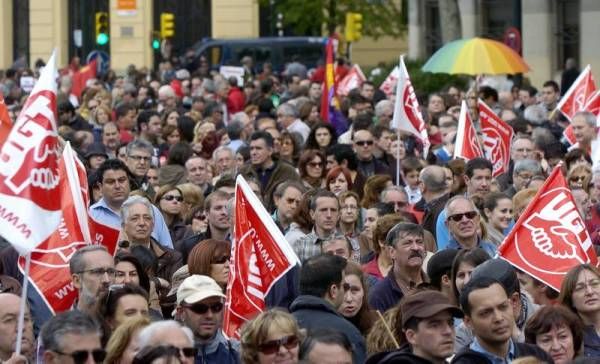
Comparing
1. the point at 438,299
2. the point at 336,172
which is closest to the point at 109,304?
the point at 438,299

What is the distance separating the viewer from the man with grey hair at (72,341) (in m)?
8.59

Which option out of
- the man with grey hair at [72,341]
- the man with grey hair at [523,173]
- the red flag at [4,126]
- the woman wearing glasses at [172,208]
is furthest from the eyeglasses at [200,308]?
the man with grey hair at [523,173]

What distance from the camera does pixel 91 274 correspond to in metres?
11.2

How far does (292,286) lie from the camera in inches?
467

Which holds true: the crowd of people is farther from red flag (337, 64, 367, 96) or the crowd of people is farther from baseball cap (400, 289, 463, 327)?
red flag (337, 64, 367, 96)

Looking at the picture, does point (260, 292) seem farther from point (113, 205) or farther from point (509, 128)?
point (509, 128)

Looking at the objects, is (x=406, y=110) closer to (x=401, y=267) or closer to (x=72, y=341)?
(x=401, y=267)

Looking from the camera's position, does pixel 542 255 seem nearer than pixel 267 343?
No

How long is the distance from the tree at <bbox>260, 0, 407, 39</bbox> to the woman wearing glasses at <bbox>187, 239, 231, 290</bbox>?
37595mm

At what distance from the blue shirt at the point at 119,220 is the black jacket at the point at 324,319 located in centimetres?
370

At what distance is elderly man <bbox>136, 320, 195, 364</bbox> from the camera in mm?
8477

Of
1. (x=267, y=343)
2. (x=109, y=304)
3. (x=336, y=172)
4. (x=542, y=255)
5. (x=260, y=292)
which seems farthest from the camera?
(x=336, y=172)

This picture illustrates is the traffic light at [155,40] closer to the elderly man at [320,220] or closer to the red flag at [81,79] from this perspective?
the red flag at [81,79]

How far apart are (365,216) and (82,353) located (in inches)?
251
